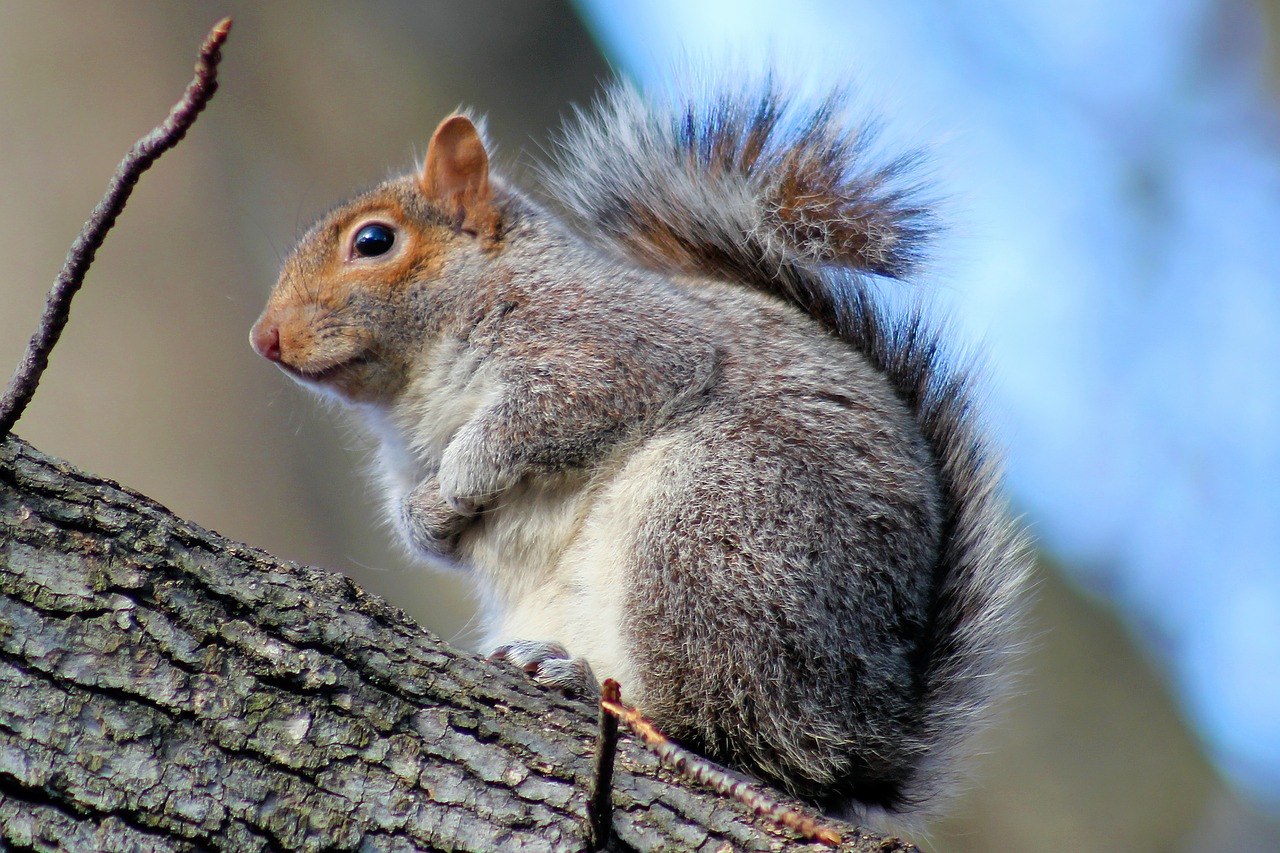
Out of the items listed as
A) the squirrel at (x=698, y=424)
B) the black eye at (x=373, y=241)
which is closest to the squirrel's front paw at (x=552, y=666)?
the squirrel at (x=698, y=424)

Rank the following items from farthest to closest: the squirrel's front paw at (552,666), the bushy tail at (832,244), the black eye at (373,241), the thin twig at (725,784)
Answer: the black eye at (373,241)
the bushy tail at (832,244)
the squirrel's front paw at (552,666)
the thin twig at (725,784)

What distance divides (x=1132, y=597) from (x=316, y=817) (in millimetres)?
4094

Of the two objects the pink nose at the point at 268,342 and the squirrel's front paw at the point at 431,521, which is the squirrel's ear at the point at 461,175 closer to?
the pink nose at the point at 268,342

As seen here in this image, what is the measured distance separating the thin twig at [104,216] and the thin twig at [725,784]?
2.20 feet

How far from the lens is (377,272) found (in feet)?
7.67

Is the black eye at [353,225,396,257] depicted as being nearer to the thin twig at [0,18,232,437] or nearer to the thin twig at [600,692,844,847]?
the thin twig at [0,18,232,437]

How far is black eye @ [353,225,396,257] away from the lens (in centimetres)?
239

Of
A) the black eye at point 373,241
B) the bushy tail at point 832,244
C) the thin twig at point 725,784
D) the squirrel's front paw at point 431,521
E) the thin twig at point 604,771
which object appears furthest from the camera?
the black eye at point 373,241

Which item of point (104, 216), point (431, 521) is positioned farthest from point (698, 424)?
point (104, 216)

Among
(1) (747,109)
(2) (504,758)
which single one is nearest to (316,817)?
(2) (504,758)

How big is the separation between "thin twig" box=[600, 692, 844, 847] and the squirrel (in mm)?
275

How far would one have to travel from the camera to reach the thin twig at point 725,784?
1163mm

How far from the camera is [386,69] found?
3453mm

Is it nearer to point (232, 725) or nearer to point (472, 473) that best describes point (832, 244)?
point (472, 473)
